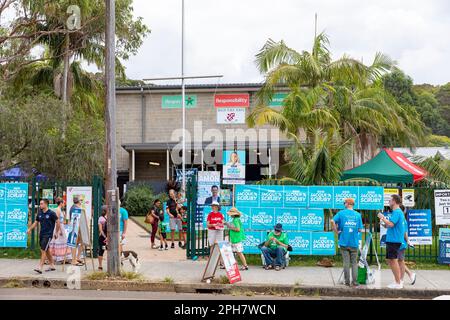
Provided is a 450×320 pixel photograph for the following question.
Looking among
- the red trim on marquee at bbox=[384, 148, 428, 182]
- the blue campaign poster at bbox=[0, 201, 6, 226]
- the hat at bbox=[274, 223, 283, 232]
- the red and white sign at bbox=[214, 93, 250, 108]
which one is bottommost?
the hat at bbox=[274, 223, 283, 232]

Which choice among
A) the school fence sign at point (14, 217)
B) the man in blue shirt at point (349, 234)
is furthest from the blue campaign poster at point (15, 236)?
the man in blue shirt at point (349, 234)

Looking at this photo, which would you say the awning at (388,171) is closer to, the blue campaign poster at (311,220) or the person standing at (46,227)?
the blue campaign poster at (311,220)

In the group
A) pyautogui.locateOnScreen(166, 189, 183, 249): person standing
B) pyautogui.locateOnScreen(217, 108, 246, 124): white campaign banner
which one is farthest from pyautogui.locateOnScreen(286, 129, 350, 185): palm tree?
pyautogui.locateOnScreen(217, 108, 246, 124): white campaign banner

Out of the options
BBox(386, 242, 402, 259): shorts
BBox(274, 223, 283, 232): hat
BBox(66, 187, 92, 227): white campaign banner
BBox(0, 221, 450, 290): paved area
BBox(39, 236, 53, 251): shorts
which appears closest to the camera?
BBox(386, 242, 402, 259): shorts

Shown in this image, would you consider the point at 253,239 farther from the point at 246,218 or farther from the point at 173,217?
the point at 173,217

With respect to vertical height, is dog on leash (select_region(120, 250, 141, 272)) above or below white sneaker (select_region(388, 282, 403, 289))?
above

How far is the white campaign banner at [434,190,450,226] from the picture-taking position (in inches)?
571

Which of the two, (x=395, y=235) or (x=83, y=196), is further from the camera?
(x=83, y=196)

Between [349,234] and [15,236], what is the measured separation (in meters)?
9.28

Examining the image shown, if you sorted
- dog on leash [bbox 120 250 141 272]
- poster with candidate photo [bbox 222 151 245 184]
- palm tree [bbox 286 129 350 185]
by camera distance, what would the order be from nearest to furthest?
dog on leash [bbox 120 250 141 272] → palm tree [bbox 286 129 350 185] → poster with candidate photo [bbox 222 151 245 184]

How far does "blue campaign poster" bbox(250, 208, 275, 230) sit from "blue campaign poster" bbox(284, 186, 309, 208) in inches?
18.4

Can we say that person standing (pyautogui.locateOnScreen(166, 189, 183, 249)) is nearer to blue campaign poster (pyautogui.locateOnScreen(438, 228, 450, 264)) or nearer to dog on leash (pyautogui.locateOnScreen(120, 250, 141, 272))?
dog on leash (pyautogui.locateOnScreen(120, 250, 141, 272))

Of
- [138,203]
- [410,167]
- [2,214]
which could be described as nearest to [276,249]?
[2,214]

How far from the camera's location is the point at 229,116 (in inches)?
1432
